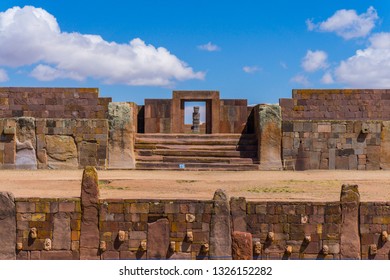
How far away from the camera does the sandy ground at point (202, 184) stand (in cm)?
972

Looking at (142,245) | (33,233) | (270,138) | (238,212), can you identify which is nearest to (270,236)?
(238,212)

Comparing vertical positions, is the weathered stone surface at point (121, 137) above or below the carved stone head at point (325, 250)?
above

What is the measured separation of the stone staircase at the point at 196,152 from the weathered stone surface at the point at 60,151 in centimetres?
185

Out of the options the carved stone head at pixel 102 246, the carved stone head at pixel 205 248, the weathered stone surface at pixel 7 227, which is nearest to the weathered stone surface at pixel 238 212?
the carved stone head at pixel 205 248

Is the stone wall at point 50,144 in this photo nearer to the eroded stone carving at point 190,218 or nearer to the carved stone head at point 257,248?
the eroded stone carving at point 190,218

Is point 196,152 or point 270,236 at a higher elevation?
point 196,152

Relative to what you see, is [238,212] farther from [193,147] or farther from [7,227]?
[193,147]

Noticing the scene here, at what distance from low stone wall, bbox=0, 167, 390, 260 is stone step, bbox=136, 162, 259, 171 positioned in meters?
6.05

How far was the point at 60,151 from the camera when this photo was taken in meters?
14.8

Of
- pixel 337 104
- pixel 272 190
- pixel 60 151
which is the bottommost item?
pixel 272 190

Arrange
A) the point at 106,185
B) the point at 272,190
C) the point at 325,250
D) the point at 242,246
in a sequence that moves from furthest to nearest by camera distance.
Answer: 1. the point at 106,185
2. the point at 272,190
3. the point at 325,250
4. the point at 242,246

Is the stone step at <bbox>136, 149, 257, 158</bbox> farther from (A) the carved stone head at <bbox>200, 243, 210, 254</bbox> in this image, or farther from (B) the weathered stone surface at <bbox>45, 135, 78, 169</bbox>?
(A) the carved stone head at <bbox>200, 243, 210, 254</bbox>

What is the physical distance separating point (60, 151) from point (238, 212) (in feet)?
26.2

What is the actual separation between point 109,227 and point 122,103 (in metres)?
7.74
